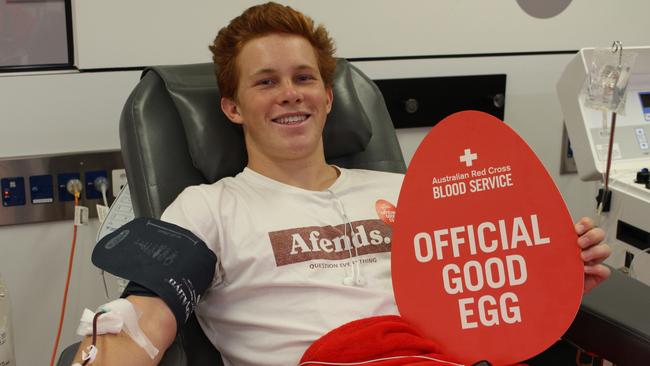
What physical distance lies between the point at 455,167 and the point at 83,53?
41.7 inches

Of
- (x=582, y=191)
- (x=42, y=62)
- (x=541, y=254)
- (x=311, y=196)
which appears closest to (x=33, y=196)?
(x=42, y=62)

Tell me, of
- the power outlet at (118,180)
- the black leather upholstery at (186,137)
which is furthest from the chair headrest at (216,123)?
the power outlet at (118,180)

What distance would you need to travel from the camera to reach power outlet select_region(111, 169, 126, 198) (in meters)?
1.86

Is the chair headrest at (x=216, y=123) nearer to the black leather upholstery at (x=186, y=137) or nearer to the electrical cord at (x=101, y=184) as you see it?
the black leather upholstery at (x=186, y=137)

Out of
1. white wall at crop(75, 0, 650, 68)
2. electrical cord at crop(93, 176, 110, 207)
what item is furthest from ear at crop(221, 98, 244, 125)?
electrical cord at crop(93, 176, 110, 207)

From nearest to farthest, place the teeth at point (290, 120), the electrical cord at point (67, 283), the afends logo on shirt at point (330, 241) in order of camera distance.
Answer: the afends logo on shirt at point (330, 241) < the teeth at point (290, 120) < the electrical cord at point (67, 283)

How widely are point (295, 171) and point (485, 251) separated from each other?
0.47 meters

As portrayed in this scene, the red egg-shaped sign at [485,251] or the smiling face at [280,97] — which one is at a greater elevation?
the smiling face at [280,97]

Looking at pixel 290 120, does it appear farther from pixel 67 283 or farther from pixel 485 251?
pixel 67 283

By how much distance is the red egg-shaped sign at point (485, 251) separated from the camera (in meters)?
1.23

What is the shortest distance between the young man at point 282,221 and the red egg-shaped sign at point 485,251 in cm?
7

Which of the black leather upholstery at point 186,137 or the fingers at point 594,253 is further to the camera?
the black leather upholstery at point 186,137

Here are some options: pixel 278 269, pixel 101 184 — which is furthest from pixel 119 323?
pixel 101 184

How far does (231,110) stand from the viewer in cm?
151
